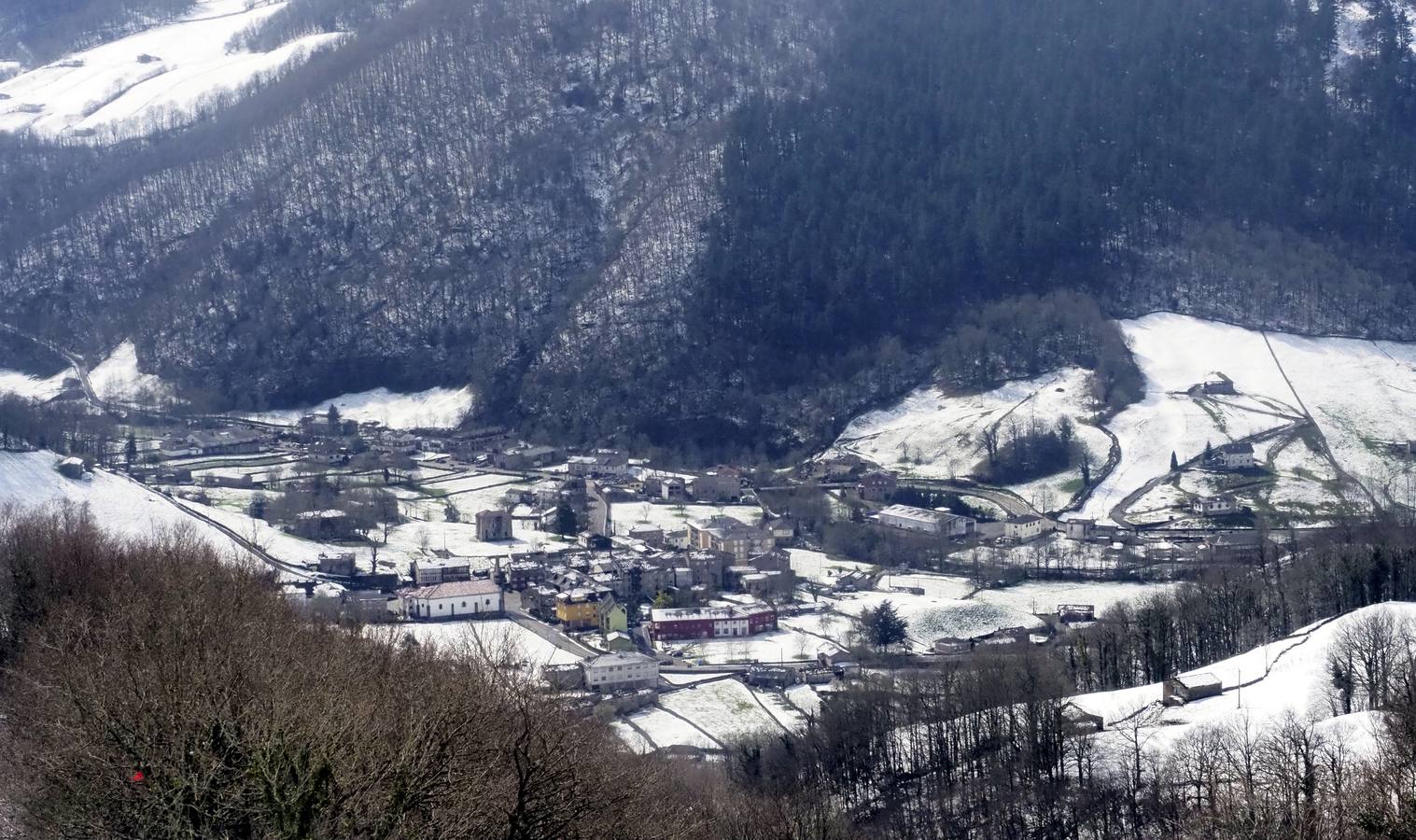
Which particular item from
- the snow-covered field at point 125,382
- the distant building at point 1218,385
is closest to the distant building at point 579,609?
the distant building at point 1218,385

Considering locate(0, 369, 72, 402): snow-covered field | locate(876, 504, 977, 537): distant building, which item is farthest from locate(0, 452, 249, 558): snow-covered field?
locate(0, 369, 72, 402): snow-covered field

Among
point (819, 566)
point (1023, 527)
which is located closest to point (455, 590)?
point (819, 566)

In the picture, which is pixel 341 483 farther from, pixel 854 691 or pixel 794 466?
pixel 854 691

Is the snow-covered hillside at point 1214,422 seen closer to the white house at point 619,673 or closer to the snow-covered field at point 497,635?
the snow-covered field at point 497,635

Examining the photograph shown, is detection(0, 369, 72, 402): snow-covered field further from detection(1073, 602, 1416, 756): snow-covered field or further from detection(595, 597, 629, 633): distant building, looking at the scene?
detection(1073, 602, 1416, 756): snow-covered field

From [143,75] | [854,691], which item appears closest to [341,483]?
[854,691]

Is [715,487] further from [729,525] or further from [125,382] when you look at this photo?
[125,382]
